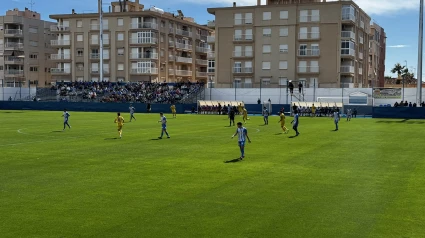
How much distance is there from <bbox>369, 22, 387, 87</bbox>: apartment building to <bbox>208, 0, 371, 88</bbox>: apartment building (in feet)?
50.9

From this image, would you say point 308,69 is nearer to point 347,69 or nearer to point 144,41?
point 347,69

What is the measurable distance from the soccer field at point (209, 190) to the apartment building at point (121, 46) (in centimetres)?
7258

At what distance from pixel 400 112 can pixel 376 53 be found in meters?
55.7

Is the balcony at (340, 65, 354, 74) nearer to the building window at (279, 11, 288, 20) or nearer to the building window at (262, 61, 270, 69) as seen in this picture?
the building window at (262, 61, 270, 69)

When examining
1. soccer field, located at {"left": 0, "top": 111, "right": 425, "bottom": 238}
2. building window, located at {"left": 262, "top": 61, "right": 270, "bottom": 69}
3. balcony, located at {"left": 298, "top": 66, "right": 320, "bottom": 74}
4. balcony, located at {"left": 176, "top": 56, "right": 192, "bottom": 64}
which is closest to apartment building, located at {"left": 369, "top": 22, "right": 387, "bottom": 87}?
balcony, located at {"left": 298, "top": 66, "right": 320, "bottom": 74}

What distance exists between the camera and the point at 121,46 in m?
102

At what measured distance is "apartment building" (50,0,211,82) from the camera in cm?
10044

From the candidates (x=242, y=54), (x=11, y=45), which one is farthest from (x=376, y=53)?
(x=11, y=45)

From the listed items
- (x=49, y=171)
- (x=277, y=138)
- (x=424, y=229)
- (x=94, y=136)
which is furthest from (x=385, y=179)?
(x=94, y=136)

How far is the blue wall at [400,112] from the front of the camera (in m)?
62.9

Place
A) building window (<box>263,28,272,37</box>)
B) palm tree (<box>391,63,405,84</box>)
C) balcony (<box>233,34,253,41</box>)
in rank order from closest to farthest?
building window (<box>263,28,272,37</box>)
balcony (<box>233,34,253,41</box>)
palm tree (<box>391,63,405,84</box>)

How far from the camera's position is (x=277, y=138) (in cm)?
3466

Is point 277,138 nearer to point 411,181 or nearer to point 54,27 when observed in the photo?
point 411,181

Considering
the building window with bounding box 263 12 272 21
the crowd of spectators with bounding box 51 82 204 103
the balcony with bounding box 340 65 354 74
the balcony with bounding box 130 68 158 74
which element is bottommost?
the crowd of spectators with bounding box 51 82 204 103
